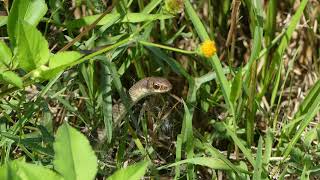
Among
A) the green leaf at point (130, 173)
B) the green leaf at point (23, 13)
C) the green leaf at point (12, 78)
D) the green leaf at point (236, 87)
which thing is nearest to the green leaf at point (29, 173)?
the green leaf at point (130, 173)

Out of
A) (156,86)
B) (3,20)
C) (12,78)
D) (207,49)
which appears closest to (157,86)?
(156,86)

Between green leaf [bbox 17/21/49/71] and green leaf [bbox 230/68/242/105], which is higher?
green leaf [bbox 17/21/49/71]

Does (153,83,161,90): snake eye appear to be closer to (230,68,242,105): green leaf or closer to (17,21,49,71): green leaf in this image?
(230,68,242,105): green leaf

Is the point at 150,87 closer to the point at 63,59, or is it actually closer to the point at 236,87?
the point at 236,87

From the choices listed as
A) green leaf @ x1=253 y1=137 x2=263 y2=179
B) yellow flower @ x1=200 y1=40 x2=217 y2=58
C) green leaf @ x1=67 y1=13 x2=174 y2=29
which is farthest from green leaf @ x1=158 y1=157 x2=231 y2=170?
green leaf @ x1=67 y1=13 x2=174 y2=29

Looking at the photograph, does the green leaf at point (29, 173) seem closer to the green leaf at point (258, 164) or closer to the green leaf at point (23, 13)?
the green leaf at point (23, 13)

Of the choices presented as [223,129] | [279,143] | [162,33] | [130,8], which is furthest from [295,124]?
[130,8]
